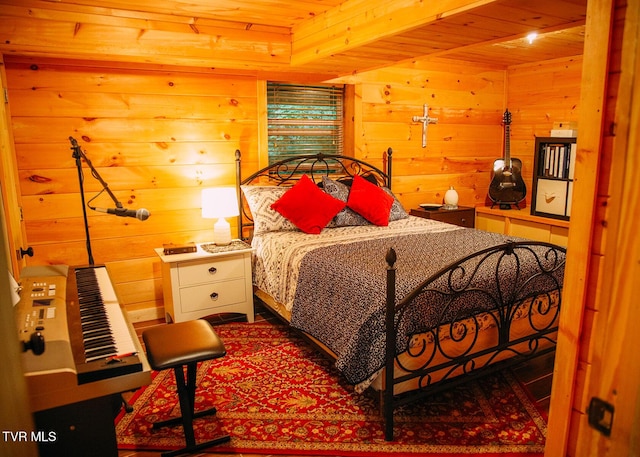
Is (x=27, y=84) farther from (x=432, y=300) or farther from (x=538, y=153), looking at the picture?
(x=538, y=153)

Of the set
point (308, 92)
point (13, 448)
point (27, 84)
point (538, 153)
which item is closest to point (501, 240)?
Result: point (538, 153)

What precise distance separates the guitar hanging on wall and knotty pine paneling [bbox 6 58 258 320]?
256 centimetres

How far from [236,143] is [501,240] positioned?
7.20 feet

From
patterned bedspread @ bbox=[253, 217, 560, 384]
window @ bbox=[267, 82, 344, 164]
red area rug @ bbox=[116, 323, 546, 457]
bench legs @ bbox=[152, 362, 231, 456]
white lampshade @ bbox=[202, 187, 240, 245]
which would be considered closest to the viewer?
bench legs @ bbox=[152, 362, 231, 456]

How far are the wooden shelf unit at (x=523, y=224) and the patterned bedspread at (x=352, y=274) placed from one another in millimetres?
1193

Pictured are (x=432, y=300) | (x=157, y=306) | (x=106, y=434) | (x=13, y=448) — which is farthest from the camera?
(x=157, y=306)

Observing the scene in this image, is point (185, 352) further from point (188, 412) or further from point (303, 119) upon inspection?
point (303, 119)

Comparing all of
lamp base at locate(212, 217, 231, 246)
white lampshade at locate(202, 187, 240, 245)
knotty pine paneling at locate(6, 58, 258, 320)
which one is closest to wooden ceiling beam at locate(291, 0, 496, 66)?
knotty pine paneling at locate(6, 58, 258, 320)

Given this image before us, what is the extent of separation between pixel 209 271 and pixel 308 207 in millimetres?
881

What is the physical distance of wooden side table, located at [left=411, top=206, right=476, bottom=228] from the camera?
15.0 ft

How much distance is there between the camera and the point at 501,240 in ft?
10.5

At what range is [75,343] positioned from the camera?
1438 millimetres

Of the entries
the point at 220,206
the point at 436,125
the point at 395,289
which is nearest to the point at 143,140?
the point at 220,206

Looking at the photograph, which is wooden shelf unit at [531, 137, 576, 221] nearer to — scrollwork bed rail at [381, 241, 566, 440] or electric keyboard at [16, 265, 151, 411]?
scrollwork bed rail at [381, 241, 566, 440]
